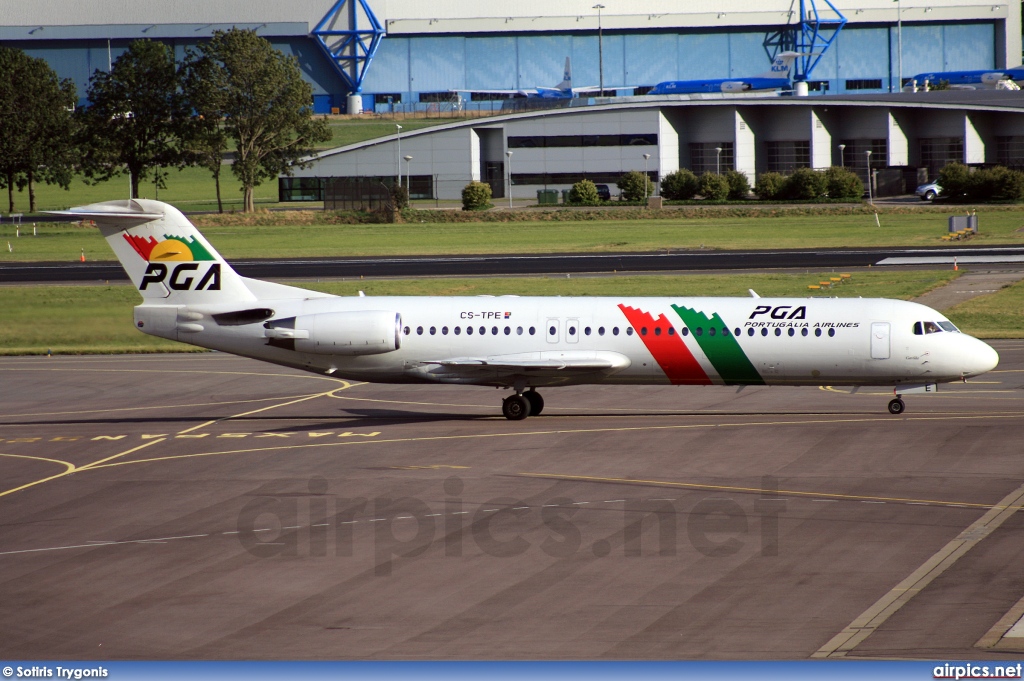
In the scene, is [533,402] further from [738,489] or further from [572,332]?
[738,489]

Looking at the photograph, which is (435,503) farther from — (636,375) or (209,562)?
(636,375)

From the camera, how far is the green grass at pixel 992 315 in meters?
51.1

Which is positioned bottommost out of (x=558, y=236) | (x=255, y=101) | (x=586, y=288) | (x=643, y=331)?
(x=643, y=331)

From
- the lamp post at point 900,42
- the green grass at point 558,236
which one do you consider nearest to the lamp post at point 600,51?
the lamp post at point 900,42

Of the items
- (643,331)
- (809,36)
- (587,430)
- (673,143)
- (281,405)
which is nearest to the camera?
(587,430)

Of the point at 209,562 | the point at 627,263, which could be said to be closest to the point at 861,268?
the point at 627,263

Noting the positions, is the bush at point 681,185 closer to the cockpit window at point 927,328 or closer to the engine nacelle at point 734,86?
the engine nacelle at point 734,86

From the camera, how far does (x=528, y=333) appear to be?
116ft

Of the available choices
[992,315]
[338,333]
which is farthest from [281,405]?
[992,315]

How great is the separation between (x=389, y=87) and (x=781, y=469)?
163 m

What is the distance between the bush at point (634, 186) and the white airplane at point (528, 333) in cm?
8864

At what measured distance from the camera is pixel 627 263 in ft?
245

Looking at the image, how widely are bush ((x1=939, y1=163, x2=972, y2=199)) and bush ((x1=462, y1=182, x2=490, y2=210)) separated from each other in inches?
1760

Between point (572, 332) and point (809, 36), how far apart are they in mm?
156433
